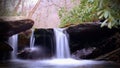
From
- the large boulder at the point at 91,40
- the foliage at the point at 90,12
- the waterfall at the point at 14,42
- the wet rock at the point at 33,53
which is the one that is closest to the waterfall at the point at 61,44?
the large boulder at the point at 91,40

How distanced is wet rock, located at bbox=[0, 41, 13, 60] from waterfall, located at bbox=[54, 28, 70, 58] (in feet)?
5.01

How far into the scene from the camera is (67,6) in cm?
1276

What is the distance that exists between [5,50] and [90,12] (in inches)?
114

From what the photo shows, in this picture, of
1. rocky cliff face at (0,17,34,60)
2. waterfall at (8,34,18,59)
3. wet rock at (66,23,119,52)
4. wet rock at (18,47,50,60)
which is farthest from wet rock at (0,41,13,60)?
wet rock at (66,23,119,52)

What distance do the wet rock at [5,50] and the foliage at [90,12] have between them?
8.67 feet

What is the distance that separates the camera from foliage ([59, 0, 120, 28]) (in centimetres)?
395

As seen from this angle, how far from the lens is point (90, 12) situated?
9.42 metres

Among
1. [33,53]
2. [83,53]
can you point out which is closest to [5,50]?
[33,53]

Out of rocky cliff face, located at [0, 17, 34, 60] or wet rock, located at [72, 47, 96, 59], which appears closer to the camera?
rocky cliff face, located at [0, 17, 34, 60]

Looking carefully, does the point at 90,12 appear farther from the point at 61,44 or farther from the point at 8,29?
the point at 8,29

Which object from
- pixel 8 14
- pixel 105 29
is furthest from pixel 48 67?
pixel 8 14

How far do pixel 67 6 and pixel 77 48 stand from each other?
3295mm

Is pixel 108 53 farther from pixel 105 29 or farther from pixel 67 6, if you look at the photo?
pixel 67 6

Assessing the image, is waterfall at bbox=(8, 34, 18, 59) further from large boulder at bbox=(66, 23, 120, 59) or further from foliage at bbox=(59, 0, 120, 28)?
foliage at bbox=(59, 0, 120, 28)
